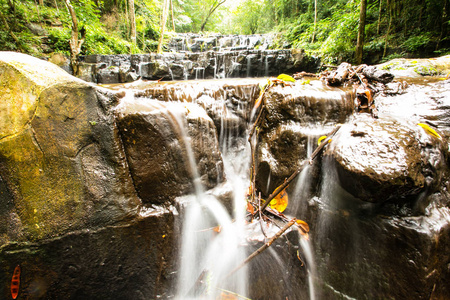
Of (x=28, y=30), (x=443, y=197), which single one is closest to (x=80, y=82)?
(x=443, y=197)

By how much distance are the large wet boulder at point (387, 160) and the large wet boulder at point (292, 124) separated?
1.92ft

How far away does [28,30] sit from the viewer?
828 cm

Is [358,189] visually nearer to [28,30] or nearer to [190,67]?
[190,67]

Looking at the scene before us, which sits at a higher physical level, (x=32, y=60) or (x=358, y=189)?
(x=32, y=60)

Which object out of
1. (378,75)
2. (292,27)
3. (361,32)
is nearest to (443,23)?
(361,32)

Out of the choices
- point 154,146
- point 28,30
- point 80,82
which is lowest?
point 154,146

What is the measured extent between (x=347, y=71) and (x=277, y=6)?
59.2 feet

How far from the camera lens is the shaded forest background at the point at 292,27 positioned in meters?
6.33

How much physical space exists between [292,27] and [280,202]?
1577 cm

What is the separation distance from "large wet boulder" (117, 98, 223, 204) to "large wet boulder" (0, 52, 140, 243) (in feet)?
0.53

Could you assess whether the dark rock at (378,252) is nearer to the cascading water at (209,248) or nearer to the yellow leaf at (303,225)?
the yellow leaf at (303,225)

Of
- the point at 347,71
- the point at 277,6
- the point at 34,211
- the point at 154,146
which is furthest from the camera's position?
the point at 277,6

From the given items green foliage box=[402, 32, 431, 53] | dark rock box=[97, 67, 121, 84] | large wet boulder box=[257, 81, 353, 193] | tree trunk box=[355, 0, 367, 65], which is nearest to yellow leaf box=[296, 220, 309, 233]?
large wet boulder box=[257, 81, 353, 193]

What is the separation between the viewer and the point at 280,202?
273 centimetres
